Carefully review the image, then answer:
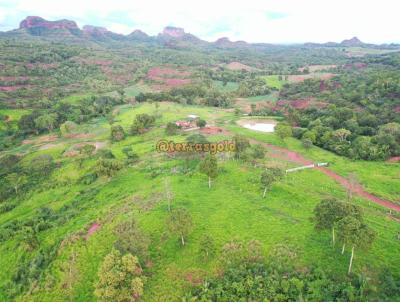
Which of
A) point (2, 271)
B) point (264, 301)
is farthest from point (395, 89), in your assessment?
point (2, 271)

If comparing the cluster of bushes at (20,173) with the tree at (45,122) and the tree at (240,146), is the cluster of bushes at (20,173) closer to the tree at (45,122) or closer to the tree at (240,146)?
the tree at (45,122)

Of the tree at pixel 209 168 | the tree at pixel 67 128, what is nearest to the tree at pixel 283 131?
the tree at pixel 209 168

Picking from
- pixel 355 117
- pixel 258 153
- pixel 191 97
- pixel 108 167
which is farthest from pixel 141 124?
pixel 355 117

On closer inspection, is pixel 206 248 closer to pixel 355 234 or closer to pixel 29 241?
pixel 355 234

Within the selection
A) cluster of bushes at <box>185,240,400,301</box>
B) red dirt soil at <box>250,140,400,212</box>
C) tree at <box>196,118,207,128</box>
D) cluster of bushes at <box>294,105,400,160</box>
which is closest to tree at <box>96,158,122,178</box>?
cluster of bushes at <box>185,240,400,301</box>

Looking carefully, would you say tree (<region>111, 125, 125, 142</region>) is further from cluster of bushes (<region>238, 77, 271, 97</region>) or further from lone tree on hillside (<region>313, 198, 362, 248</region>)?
cluster of bushes (<region>238, 77, 271, 97</region>)
